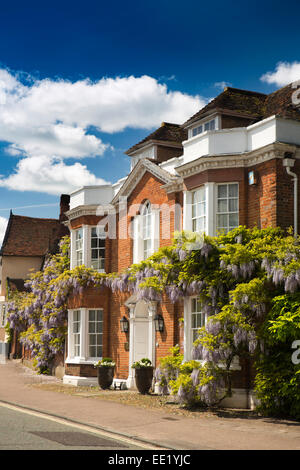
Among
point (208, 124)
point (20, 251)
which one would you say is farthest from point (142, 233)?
point (20, 251)

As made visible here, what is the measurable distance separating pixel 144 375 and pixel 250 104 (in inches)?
372

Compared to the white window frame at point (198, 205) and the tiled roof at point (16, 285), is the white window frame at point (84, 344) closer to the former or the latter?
the white window frame at point (198, 205)

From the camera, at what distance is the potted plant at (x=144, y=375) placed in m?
17.6

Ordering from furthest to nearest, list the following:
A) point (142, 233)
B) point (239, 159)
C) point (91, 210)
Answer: point (91, 210) → point (142, 233) → point (239, 159)

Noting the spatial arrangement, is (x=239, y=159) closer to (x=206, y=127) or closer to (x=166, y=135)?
(x=206, y=127)

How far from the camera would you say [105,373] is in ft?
63.3

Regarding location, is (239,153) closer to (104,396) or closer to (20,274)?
(104,396)

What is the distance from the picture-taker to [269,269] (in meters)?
13.6

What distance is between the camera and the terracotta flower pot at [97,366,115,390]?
1928cm

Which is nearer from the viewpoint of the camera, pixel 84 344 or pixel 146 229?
pixel 146 229

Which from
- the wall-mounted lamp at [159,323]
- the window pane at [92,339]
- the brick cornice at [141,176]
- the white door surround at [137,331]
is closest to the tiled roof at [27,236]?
the window pane at [92,339]

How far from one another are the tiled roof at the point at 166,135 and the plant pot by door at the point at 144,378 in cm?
875
